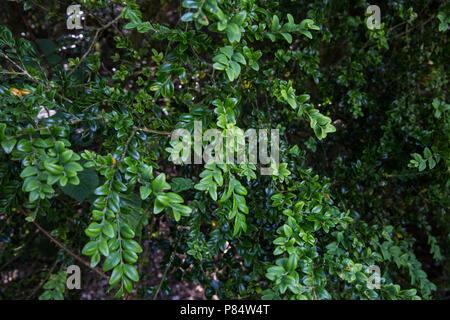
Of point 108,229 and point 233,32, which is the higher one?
point 233,32

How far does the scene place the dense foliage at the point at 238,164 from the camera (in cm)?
95

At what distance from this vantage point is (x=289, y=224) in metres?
1.07

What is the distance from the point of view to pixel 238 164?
1.08 metres

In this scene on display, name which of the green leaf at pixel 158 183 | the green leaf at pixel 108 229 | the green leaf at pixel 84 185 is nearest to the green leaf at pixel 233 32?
the green leaf at pixel 158 183

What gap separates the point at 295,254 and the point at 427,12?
1.75 meters

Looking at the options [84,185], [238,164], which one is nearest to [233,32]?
[238,164]

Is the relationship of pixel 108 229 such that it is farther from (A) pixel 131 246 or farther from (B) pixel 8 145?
(B) pixel 8 145

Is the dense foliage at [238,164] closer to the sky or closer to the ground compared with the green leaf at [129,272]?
closer to the sky

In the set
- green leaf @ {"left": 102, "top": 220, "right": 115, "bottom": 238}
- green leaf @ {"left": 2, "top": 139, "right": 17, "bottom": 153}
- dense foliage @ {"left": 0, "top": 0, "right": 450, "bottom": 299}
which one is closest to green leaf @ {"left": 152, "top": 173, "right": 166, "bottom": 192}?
dense foliage @ {"left": 0, "top": 0, "right": 450, "bottom": 299}

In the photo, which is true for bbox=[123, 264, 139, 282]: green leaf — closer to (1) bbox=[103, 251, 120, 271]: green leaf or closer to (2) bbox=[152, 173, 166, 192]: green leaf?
(1) bbox=[103, 251, 120, 271]: green leaf

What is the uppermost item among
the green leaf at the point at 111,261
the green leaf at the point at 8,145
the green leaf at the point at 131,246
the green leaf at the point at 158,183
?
the green leaf at the point at 8,145

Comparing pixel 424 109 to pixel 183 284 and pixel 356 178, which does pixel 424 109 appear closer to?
pixel 356 178

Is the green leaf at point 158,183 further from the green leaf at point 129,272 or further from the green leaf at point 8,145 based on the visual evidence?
the green leaf at point 8,145
